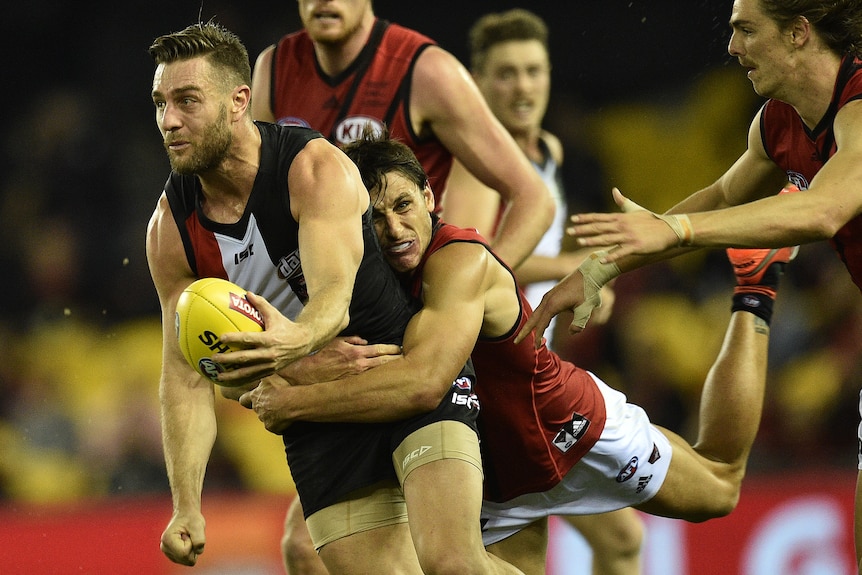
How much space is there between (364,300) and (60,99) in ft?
21.4

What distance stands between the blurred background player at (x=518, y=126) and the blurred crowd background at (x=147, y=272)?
2114 millimetres

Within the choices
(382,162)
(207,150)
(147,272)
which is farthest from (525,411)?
(147,272)

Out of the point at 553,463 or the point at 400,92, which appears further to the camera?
the point at 400,92

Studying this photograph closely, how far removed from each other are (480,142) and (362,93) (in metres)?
0.55

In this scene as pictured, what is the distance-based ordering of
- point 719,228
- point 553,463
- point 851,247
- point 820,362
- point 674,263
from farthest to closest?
point 674,263
point 820,362
point 553,463
point 851,247
point 719,228

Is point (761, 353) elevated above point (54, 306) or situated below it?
above

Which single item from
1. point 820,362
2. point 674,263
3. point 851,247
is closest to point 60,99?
point 674,263

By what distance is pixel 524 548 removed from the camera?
4559mm

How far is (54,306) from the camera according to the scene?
876cm

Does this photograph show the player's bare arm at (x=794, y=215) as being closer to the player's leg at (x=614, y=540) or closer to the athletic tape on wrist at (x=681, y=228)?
the athletic tape on wrist at (x=681, y=228)

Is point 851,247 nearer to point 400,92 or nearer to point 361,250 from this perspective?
point 361,250

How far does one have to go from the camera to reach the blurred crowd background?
824 cm

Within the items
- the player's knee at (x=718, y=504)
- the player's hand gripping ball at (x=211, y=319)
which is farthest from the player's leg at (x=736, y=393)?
the player's hand gripping ball at (x=211, y=319)

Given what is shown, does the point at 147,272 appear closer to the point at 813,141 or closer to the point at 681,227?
the point at 813,141
